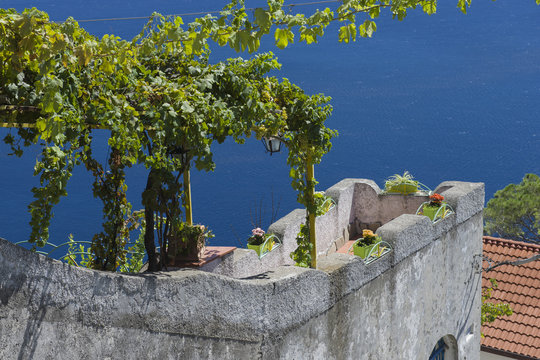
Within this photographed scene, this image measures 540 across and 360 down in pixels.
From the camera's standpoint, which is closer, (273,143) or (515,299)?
(273,143)

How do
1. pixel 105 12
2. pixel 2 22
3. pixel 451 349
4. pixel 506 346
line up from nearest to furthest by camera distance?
pixel 2 22, pixel 451 349, pixel 506 346, pixel 105 12

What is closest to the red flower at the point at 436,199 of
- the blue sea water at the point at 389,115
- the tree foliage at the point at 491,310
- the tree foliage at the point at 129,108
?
the tree foliage at the point at 129,108

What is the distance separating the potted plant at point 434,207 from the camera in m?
10.1

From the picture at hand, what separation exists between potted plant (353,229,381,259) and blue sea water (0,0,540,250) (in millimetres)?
25558

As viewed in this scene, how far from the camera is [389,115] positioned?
6219 centimetres

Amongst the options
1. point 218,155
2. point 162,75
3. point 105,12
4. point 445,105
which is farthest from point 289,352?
point 105,12

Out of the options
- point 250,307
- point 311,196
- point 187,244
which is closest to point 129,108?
point 250,307

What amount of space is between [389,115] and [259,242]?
179ft

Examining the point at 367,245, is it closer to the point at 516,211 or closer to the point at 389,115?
the point at 516,211

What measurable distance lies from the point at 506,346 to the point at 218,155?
38.1 meters

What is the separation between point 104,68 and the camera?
519cm

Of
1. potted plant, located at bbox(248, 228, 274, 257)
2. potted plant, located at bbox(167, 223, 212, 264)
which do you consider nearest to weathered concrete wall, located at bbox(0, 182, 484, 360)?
potted plant, located at bbox(248, 228, 274, 257)

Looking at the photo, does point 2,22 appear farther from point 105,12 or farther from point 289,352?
point 105,12

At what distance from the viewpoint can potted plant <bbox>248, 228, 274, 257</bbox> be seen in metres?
8.74
